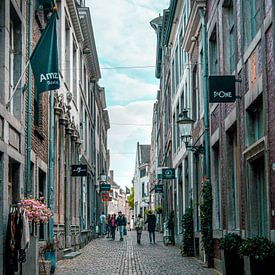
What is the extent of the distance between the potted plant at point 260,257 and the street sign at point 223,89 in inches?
175

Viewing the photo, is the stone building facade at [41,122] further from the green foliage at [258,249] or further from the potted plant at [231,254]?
the green foliage at [258,249]

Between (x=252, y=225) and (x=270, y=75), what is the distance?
335 cm

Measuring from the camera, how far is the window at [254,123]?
42.5 ft

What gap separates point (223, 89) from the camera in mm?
14070

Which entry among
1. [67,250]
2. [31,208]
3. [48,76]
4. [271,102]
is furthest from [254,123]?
[67,250]

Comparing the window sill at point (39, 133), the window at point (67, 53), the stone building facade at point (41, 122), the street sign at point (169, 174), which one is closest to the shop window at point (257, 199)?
the stone building facade at point (41, 122)

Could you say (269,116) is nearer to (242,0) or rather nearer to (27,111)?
(242,0)

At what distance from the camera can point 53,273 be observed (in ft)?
53.9

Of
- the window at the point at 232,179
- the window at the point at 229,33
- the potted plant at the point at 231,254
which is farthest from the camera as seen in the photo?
the window at the point at 229,33

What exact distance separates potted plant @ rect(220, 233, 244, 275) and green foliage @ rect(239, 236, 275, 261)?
2225mm

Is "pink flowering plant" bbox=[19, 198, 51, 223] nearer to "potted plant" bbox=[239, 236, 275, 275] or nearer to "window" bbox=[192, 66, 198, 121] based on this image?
"potted plant" bbox=[239, 236, 275, 275]

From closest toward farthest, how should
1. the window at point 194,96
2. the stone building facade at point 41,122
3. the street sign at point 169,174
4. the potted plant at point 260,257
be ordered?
the potted plant at point 260,257 → the stone building facade at point 41,122 → the window at point 194,96 → the street sign at point 169,174

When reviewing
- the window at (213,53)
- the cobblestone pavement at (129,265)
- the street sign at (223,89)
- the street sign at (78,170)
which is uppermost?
the window at (213,53)

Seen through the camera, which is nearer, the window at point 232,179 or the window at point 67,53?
the window at point 232,179
